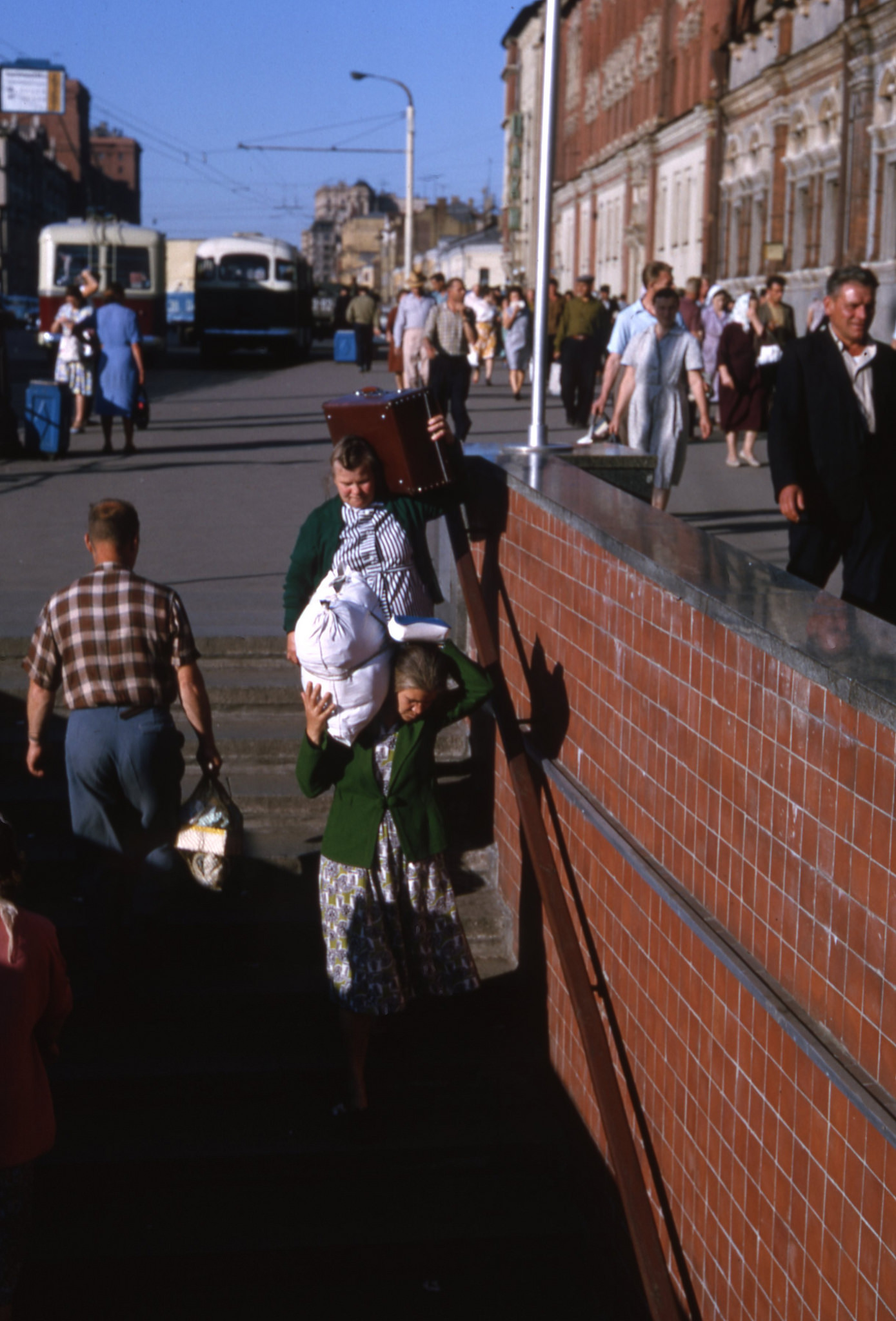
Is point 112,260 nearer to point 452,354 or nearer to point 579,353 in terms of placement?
point 579,353

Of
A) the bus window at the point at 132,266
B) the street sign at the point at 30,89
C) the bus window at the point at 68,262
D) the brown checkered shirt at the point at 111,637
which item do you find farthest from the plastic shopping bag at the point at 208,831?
the street sign at the point at 30,89

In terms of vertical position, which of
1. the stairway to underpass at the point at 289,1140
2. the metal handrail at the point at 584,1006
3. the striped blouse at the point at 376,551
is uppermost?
the striped blouse at the point at 376,551

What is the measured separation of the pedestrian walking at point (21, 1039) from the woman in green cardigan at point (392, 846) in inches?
46.6

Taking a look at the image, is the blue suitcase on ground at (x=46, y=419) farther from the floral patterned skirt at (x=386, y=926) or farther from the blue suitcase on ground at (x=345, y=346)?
the blue suitcase on ground at (x=345, y=346)

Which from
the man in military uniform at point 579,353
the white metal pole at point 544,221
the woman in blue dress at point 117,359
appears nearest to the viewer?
the white metal pole at point 544,221

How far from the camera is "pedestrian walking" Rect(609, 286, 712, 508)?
11164mm

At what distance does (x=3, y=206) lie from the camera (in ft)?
338

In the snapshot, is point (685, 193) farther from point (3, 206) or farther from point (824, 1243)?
point (3, 206)

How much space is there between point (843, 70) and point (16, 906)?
28646 millimetres

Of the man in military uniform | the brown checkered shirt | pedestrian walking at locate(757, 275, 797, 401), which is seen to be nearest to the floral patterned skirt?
the brown checkered shirt

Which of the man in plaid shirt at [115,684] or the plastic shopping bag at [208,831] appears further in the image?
the plastic shopping bag at [208,831]

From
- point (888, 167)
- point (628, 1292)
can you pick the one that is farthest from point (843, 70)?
point (628, 1292)

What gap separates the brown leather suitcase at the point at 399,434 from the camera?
5.97 m

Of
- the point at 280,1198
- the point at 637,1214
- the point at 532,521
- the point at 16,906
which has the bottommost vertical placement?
the point at 280,1198
